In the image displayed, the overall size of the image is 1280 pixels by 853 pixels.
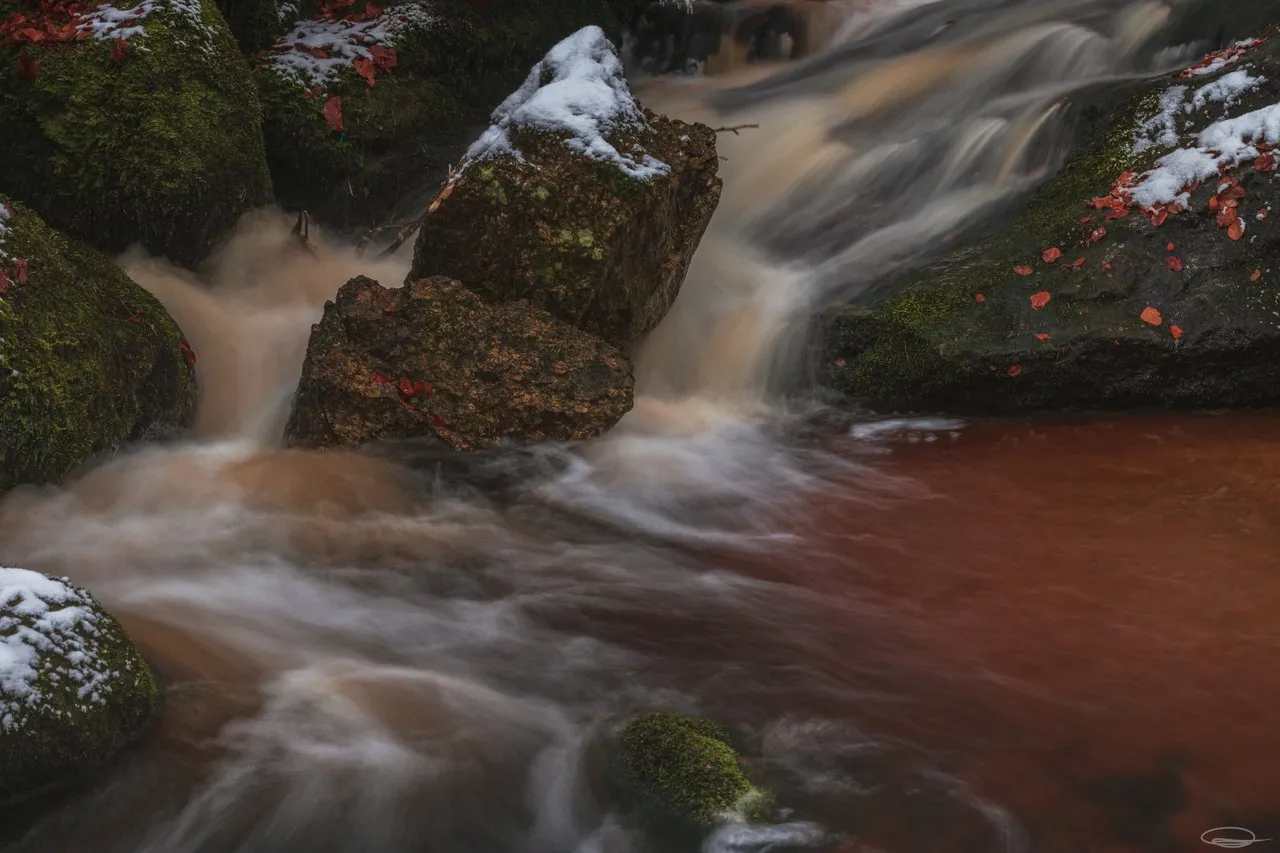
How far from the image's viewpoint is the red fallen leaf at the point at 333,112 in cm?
772

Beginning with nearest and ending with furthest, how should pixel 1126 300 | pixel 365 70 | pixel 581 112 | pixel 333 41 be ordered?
pixel 581 112
pixel 1126 300
pixel 365 70
pixel 333 41

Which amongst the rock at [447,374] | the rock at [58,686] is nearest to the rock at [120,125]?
the rock at [447,374]

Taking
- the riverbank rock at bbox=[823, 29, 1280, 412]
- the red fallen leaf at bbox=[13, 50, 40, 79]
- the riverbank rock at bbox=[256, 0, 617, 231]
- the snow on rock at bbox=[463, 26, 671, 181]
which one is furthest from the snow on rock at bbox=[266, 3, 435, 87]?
the riverbank rock at bbox=[823, 29, 1280, 412]

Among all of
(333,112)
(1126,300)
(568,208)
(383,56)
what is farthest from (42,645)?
(383,56)

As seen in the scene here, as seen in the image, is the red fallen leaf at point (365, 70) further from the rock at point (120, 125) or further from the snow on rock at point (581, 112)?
the snow on rock at point (581, 112)

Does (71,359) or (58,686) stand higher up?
(71,359)

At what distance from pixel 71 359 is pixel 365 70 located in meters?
3.87

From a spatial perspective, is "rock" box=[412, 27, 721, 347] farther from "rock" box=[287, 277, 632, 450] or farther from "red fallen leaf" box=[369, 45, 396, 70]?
"red fallen leaf" box=[369, 45, 396, 70]

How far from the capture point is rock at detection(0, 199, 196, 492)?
471cm

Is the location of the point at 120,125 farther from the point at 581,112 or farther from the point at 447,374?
the point at 581,112

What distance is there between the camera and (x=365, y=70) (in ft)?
26.5

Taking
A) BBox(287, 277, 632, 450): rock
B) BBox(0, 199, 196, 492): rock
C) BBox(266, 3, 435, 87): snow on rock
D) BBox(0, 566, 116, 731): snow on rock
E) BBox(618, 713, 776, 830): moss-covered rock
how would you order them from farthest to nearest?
BBox(266, 3, 435, 87): snow on rock
BBox(287, 277, 632, 450): rock
BBox(0, 199, 196, 492): rock
BBox(618, 713, 776, 830): moss-covered rock
BBox(0, 566, 116, 731): snow on rock

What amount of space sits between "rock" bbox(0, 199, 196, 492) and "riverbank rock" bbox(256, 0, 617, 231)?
2157 millimetres

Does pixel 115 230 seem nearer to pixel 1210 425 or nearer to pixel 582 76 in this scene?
pixel 582 76
